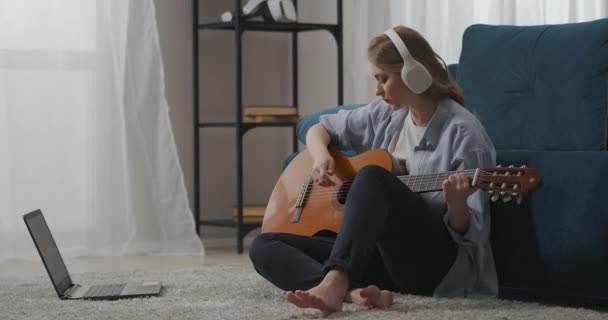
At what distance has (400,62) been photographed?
2.49 metres

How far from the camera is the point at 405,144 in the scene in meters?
2.63

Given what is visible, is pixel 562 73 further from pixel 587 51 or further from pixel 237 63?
pixel 237 63

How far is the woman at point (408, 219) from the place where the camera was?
2271 mm

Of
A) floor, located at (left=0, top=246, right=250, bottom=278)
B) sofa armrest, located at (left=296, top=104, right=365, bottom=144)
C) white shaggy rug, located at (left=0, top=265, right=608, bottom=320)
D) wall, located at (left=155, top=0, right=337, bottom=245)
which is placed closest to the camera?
white shaggy rug, located at (left=0, top=265, right=608, bottom=320)

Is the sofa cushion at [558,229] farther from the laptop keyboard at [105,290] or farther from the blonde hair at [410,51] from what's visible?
the laptop keyboard at [105,290]

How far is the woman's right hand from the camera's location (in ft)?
8.50

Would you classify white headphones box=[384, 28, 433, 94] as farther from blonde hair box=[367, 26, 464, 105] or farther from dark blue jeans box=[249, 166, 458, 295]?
dark blue jeans box=[249, 166, 458, 295]

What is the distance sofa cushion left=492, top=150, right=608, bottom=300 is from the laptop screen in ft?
3.62

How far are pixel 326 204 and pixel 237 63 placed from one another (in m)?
1.70

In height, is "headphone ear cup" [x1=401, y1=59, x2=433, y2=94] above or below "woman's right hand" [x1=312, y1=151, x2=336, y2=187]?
above

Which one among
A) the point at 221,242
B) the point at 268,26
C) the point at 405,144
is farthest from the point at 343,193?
the point at 221,242

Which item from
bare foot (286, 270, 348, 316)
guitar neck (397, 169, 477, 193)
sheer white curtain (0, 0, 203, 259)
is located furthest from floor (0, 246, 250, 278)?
bare foot (286, 270, 348, 316)

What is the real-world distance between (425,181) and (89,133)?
6.53 feet

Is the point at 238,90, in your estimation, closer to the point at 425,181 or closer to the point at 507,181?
the point at 425,181
